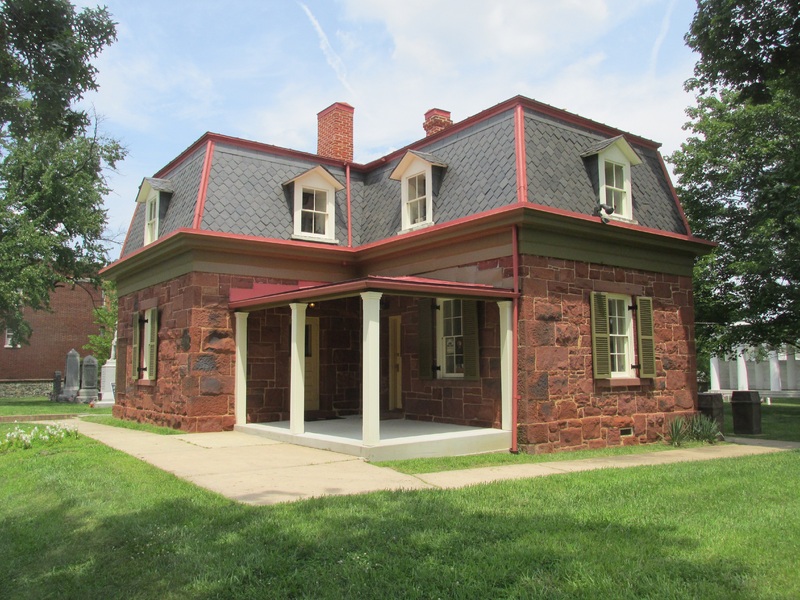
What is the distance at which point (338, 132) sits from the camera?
54.7 ft

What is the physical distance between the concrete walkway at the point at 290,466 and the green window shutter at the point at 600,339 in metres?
1.60

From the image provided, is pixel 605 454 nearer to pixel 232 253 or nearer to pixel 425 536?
pixel 425 536

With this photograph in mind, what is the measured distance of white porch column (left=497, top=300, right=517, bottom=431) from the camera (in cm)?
1082

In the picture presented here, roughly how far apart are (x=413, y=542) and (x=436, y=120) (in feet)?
40.5

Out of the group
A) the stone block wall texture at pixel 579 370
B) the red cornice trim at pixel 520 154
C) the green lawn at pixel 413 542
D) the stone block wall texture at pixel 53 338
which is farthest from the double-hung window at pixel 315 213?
the stone block wall texture at pixel 53 338

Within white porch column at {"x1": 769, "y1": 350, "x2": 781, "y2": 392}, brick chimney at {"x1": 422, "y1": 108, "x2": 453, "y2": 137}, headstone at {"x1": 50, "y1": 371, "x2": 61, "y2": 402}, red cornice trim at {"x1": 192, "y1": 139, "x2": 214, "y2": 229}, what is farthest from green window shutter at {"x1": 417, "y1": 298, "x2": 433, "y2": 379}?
white porch column at {"x1": 769, "y1": 350, "x2": 781, "y2": 392}

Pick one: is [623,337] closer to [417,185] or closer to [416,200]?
[416,200]

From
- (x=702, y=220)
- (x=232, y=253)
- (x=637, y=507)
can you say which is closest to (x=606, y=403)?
(x=637, y=507)

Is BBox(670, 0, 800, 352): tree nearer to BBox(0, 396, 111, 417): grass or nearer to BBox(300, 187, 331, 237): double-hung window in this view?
BBox(300, 187, 331, 237): double-hung window

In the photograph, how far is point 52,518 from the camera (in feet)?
20.6

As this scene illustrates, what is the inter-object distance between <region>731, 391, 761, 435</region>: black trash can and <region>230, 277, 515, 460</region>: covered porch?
665 cm

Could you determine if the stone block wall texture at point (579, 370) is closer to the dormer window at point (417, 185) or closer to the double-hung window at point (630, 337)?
the double-hung window at point (630, 337)

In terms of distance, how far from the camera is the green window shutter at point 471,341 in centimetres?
1141

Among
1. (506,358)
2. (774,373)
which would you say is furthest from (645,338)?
(774,373)
